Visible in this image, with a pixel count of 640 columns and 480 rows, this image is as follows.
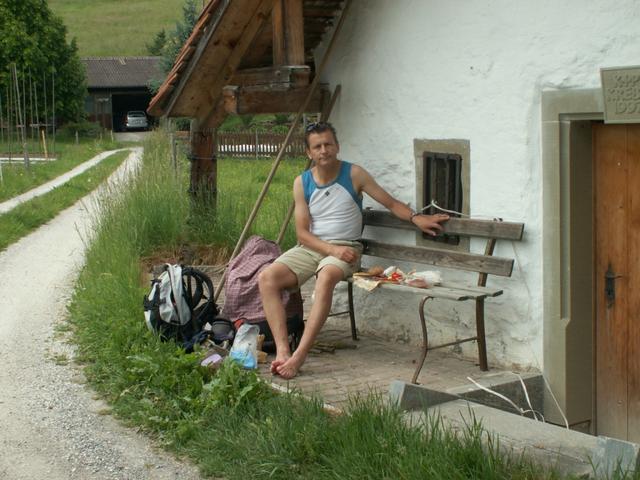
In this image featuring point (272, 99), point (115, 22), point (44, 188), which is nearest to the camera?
point (272, 99)

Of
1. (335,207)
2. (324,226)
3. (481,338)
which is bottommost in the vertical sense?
(481,338)

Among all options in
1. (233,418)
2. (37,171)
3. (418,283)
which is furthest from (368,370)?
(37,171)

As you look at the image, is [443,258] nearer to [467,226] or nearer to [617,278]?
[467,226]

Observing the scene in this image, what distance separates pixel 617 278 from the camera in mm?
6098

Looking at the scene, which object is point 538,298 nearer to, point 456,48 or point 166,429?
point 456,48

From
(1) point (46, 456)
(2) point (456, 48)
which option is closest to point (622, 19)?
(2) point (456, 48)

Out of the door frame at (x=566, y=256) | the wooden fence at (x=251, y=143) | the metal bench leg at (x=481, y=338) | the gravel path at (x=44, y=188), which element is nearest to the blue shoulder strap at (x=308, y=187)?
the metal bench leg at (x=481, y=338)

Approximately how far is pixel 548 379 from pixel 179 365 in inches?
92.0

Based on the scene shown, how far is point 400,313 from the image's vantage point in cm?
768

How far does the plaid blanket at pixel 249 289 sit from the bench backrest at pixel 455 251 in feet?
2.41

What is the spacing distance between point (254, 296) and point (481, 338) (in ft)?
5.98

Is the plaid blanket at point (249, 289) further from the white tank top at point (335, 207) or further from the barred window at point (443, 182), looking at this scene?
the barred window at point (443, 182)

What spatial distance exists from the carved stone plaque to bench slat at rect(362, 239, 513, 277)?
3.93 feet

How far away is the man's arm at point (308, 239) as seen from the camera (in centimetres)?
694
